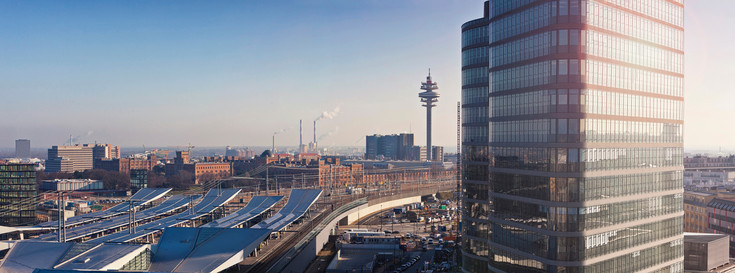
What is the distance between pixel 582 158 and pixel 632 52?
10.9m

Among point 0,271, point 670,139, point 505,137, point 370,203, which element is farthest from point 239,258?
point 370,203

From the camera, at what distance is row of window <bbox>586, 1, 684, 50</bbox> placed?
38.8 meters

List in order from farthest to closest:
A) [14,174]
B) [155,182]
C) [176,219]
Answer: [155,182], [14,174], [176,219]

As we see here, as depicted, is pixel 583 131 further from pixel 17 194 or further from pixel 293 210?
pixel 17 194

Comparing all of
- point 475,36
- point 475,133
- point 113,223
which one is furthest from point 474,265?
point 113,223

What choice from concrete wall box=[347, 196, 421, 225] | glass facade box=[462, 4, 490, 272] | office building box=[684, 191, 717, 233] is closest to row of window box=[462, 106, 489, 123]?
glass facade box=[462, 4, 490, 272]

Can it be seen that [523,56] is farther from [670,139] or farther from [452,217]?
[452,217]

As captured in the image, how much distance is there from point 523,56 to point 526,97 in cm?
328

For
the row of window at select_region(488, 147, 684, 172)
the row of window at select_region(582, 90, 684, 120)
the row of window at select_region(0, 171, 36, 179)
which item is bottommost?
the row of window at select_region(0, 171, 36, 179)

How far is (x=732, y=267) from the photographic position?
218 feet

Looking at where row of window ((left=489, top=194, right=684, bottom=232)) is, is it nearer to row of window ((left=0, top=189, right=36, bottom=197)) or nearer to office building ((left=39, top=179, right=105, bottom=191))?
row of window ((left=0, top=189, right=36, bottom=197))

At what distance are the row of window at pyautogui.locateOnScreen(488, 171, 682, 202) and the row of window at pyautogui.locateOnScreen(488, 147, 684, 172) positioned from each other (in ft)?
2.49

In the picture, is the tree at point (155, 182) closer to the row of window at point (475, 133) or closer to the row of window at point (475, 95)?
the row of window at point (475, 133)

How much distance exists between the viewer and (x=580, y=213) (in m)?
38.2
